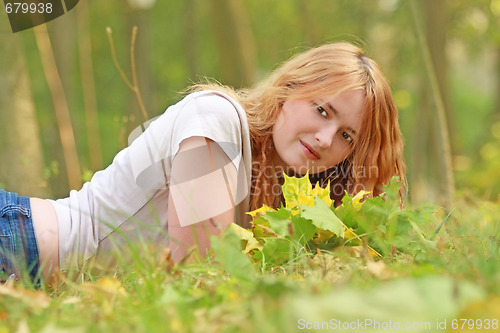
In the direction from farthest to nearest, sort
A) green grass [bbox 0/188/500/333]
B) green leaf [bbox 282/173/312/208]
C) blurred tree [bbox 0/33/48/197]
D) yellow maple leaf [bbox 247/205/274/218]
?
blurred tree [bbox 0/33/48/197], green leaf [bbox 282/173/312/208], yellow maple leaf [bbox 247/205/274/218], green grass [bbox 0/188/500/333]

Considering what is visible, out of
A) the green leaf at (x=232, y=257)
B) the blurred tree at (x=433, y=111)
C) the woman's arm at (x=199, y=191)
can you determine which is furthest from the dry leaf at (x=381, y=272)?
the blurred tree at (x=433, y=111)

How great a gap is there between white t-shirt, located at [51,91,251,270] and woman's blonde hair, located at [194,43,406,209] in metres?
0.17

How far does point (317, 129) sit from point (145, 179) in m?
0.72

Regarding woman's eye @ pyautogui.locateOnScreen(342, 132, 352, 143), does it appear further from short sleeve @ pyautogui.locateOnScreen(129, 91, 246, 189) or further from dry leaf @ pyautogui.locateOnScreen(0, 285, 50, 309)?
dry leaf @ pyautogui.locateOnScreen(0, 285, 50, 309)

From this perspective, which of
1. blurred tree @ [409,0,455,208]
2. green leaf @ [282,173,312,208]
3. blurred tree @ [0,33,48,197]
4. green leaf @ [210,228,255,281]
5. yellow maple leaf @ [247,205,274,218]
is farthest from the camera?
blurred tree @ [0,33,48,197]

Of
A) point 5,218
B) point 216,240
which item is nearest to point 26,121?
point 5,218

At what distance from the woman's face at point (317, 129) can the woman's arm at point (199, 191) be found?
1.28 ft

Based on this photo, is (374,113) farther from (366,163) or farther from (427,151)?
(427,151)

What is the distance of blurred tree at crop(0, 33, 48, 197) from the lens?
3662 mm

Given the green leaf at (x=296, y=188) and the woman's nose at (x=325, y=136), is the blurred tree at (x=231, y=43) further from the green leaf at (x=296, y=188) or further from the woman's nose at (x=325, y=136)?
the green leaf at (x=296, y=188)

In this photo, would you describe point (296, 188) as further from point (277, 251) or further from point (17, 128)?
point (17, 128)

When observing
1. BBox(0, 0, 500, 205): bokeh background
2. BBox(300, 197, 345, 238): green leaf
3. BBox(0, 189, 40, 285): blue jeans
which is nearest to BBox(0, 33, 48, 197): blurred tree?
BBox(0, 0, 500, 205): bokeh background

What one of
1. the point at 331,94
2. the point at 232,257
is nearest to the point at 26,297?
the point at 232,257

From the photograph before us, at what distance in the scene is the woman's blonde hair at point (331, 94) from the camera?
2.41 m
